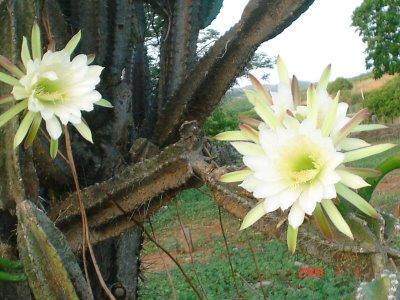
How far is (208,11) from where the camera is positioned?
7.15 ft

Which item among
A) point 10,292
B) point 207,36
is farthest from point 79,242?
point 207,36

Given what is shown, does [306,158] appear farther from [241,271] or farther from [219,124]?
[219,124]

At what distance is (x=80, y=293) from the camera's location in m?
1.31

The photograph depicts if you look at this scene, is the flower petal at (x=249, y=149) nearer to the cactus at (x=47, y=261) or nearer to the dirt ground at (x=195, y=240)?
the cactus at (x=47, y=261)

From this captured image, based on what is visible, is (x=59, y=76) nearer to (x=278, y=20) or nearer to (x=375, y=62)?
(x=278, y=20)

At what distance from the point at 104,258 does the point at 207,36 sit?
10702 mm

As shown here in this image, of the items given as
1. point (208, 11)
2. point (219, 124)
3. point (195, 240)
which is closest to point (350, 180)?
point (208, 11)

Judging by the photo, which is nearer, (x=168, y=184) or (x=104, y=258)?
(x=168, y=184)

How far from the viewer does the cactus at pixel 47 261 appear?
129 centimetres

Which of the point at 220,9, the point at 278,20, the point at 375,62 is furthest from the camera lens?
the point at 375,62

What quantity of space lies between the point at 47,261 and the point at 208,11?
1119 mm

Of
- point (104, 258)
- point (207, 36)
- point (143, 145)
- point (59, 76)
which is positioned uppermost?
point (207, 36)

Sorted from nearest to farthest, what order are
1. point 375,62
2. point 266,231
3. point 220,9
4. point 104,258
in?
point 266,231 < point 104,258 < point 220,9 < point 375,62
